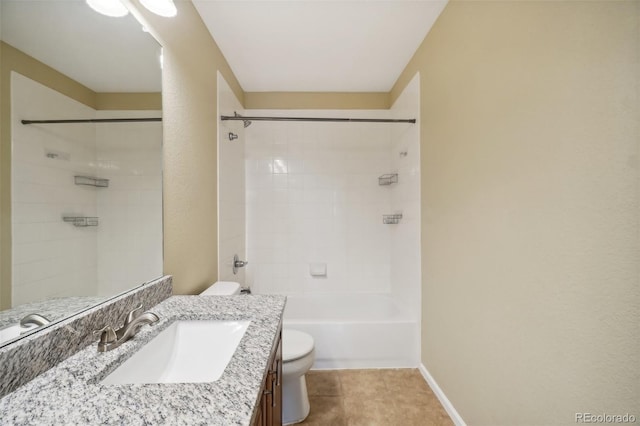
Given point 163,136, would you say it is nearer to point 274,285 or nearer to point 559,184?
point 559,184

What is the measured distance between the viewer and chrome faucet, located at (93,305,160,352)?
0.80m

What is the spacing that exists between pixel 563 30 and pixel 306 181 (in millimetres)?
2301

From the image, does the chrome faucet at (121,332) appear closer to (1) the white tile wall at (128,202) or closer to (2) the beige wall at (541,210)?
(1) the white tile wall at (128,202)

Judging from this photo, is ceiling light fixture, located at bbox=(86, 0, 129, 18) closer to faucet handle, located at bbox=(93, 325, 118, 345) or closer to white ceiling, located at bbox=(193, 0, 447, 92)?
white ceiling, located at bbox=(193, 0, 447, 92)

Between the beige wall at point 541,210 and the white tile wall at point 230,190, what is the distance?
5.33 feet

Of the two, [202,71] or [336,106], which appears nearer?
[202,71]

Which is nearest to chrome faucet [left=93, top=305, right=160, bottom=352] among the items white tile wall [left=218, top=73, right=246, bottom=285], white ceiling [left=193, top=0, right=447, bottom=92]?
white tile wall [left=218, top=73, right=246, bottom=285]


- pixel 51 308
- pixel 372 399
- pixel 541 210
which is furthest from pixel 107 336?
pixel 372 399

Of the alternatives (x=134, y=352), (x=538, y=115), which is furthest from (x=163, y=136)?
(x=538, y=115)

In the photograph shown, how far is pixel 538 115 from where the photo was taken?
3.18ft

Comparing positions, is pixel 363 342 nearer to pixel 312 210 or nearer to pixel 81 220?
pixel 312 210

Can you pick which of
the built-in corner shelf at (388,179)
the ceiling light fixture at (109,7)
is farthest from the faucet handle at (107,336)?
the built-in corner shelf at (388,179)

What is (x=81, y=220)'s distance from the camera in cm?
87

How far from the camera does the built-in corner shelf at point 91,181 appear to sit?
2.79ft
